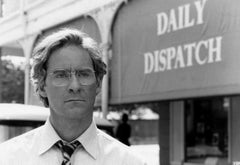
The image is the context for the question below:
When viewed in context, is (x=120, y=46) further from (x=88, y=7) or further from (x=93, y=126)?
(x=93, y=126)

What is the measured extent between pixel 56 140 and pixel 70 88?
0.20 m

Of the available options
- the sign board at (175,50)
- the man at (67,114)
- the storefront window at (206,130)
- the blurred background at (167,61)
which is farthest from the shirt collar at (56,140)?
the storefront window at (206,130)

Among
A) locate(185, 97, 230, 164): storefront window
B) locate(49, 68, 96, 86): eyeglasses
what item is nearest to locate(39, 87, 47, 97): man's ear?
locate(49, 68, 96, 86): eyeglasses

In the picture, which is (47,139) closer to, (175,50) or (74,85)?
(74,85)

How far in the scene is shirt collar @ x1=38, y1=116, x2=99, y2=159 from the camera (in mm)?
1730

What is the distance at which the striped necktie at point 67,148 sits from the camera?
1677 millimetres

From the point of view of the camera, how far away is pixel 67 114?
1708mm

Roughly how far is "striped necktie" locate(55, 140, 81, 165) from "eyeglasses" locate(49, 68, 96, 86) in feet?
0.72

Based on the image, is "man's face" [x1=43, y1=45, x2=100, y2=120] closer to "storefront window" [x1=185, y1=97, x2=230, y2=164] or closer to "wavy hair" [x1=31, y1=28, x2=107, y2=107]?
"wavy hair" [x1=31, y1=28, x2=107, y2=107]

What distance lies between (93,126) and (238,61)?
570cm

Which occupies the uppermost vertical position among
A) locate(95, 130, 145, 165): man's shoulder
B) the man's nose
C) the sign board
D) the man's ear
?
the sign board

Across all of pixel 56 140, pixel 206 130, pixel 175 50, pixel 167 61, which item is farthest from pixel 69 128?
pixel 206 130

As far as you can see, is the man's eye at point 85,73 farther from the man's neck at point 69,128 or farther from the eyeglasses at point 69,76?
the man's neck at point 69,128

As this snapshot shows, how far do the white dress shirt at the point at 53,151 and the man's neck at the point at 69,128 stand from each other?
0.06ft
